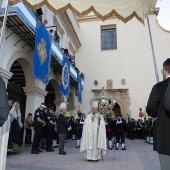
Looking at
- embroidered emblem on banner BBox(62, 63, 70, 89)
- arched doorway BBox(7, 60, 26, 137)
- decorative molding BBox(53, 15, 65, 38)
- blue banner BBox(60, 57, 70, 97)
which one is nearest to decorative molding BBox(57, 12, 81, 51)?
decorative molding BBox(53, 15, 65, 38)

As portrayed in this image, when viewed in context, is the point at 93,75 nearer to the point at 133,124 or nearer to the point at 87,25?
the point at 87,25

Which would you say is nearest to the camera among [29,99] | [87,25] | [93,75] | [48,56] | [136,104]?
[48,56]

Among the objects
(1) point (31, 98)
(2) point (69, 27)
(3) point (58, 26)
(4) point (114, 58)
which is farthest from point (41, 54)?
(4) point (114, 58)

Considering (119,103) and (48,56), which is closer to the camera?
(48,56)

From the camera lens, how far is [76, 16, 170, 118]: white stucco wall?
70.8 ft

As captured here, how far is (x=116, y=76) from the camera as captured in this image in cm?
2223

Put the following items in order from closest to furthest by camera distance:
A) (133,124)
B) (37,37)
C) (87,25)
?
(37,37) → (133,124) → (87,25)

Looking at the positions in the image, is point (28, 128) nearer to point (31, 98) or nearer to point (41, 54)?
point (31, 98)

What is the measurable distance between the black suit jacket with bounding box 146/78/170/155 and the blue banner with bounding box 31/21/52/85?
697 centimetres

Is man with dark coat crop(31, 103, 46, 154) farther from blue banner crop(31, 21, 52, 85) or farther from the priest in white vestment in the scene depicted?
the priest in white vestment

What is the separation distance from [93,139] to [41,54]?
15.1 ft

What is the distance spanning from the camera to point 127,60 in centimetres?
2255

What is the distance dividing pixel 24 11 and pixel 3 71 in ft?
7.96

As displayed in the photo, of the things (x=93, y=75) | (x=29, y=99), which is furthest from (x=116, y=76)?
(x=29, y=99)
